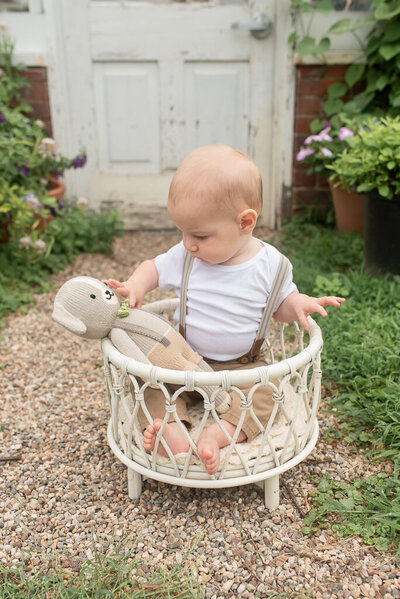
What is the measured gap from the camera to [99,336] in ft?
5.20

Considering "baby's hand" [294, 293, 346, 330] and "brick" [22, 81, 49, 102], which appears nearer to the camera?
"baby's hand" [294, 293, 346, 330]

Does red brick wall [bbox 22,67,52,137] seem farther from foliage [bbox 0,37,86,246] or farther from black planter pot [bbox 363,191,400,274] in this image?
black planter pot [bbox 363,191,400,274]

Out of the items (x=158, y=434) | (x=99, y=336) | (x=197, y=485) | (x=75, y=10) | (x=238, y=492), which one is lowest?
(x=238, y=492)

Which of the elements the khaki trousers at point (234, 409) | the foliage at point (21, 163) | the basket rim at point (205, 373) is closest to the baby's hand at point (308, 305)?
the basket rim at point (205, 373)

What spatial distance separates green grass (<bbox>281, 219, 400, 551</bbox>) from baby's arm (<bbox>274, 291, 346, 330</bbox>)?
482mm

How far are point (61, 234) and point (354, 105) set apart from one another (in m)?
1.95

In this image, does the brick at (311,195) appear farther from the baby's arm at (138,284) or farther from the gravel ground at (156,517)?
the baby's arm at (138,284)

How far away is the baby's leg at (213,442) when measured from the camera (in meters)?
1.43

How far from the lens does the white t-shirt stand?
65.6 inches

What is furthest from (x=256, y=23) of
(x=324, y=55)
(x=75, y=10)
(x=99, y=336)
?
(x=99, y=336)

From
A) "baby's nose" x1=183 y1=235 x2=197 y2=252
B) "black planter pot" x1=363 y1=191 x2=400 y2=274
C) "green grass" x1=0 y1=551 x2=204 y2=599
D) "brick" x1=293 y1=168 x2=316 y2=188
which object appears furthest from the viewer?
"brick" x1=293 y1=168 x2=316 y2=188

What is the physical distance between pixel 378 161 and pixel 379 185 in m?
0.11

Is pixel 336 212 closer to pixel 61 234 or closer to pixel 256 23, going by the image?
pixel 256 23

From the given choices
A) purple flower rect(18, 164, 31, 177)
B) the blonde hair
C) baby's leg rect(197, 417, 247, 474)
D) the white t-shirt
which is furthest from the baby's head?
purple flower rect(18, 164, 31, 177)
